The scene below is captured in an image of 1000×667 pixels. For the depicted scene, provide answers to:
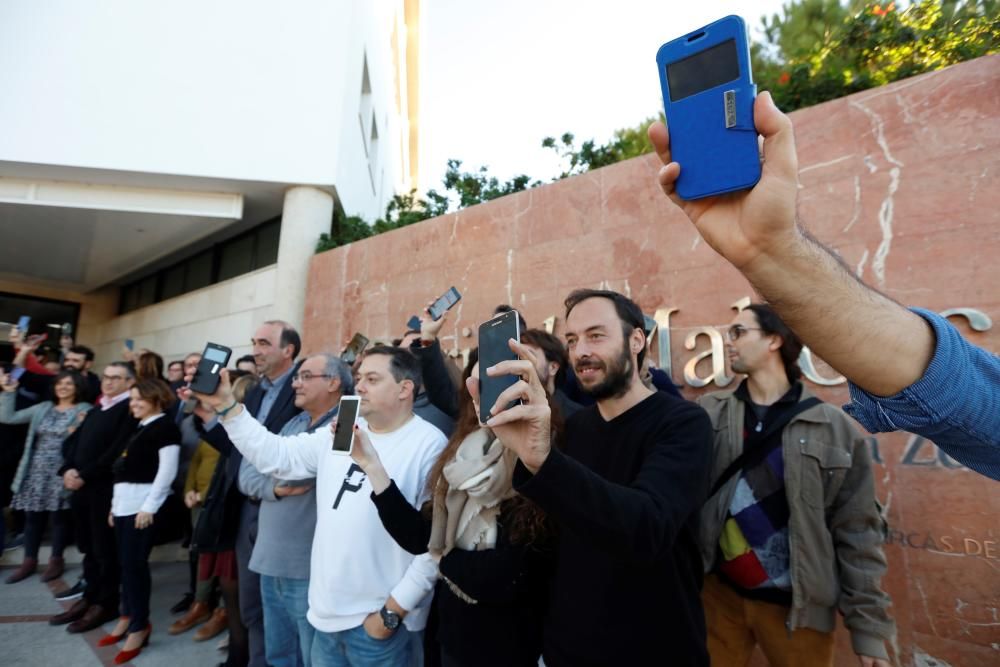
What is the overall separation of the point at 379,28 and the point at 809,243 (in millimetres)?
14543

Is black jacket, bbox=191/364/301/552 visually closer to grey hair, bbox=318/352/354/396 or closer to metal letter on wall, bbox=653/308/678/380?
grey hair, bbox=318/352/354/396

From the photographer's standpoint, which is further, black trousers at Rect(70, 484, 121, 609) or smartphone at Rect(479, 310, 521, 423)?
black trousers at Rect(70, 484, 121, 609)

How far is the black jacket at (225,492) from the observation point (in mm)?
3211

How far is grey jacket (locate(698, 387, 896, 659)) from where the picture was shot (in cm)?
188

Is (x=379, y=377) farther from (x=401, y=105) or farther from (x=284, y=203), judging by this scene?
(x=401, y=105)

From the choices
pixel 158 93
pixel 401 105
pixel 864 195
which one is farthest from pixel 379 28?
pixel 864 195

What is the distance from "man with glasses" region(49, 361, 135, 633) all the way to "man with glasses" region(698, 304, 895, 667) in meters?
4.66

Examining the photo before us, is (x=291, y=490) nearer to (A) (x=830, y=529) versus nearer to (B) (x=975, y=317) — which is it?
(A) (x=830, y=529)

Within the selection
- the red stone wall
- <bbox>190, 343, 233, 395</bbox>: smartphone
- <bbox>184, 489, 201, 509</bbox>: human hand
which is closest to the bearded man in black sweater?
<bbox>190, 343, 233, 395</bbox>: smartphone

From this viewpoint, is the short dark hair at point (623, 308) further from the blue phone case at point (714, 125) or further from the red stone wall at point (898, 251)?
the red stone wall at point (898, 251)

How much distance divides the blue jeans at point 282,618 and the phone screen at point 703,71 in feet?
9.17

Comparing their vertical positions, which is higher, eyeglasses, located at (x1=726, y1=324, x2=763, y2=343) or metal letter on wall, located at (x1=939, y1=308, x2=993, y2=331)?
metal letter on wall, located at (x1=939, y1=308, x2=993, y2=331)

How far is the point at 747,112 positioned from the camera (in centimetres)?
92

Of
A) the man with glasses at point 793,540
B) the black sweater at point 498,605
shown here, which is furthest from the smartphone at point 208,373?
the man with glasses at point 793,540
